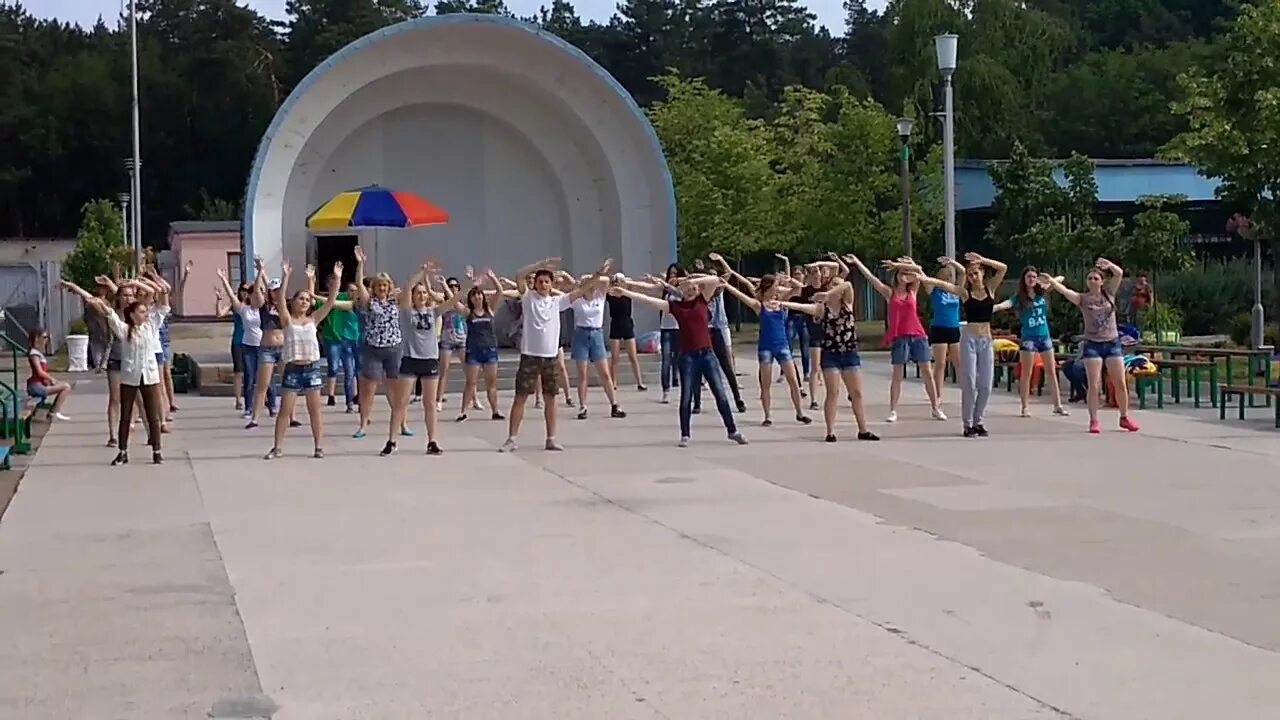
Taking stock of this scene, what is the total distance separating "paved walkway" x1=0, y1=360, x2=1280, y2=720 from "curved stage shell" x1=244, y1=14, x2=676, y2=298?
43.4 ft

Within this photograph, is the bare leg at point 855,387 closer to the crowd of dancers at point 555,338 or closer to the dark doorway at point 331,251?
the crowd of dancers at point 555,338

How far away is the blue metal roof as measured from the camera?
1529 inches

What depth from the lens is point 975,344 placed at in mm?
16531

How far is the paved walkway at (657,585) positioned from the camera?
700cm

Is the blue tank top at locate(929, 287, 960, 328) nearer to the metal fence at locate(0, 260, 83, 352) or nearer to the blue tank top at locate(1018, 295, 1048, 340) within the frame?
the blue tank top at locate(1018, 295, 1048, 340)

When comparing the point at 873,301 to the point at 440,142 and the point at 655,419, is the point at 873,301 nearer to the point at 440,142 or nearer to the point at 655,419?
the point at 440,142

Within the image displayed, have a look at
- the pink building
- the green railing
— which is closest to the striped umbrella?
the green railing

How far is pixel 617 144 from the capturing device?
29062mm

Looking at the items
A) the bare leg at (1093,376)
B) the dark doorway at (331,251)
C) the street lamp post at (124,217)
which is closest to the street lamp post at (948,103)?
the bare leg at (1093,376)

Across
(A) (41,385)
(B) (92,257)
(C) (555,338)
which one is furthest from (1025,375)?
(B) (92,257)

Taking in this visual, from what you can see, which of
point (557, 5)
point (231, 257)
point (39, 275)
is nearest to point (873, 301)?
point (39, 275)

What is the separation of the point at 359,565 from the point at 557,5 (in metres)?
98.9

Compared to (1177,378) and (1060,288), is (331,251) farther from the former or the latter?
(1060,288)

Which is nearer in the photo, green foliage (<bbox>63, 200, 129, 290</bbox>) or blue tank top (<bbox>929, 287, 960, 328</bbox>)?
blue tank top (<bbox>929, 287, 960, 328</bbox>)
